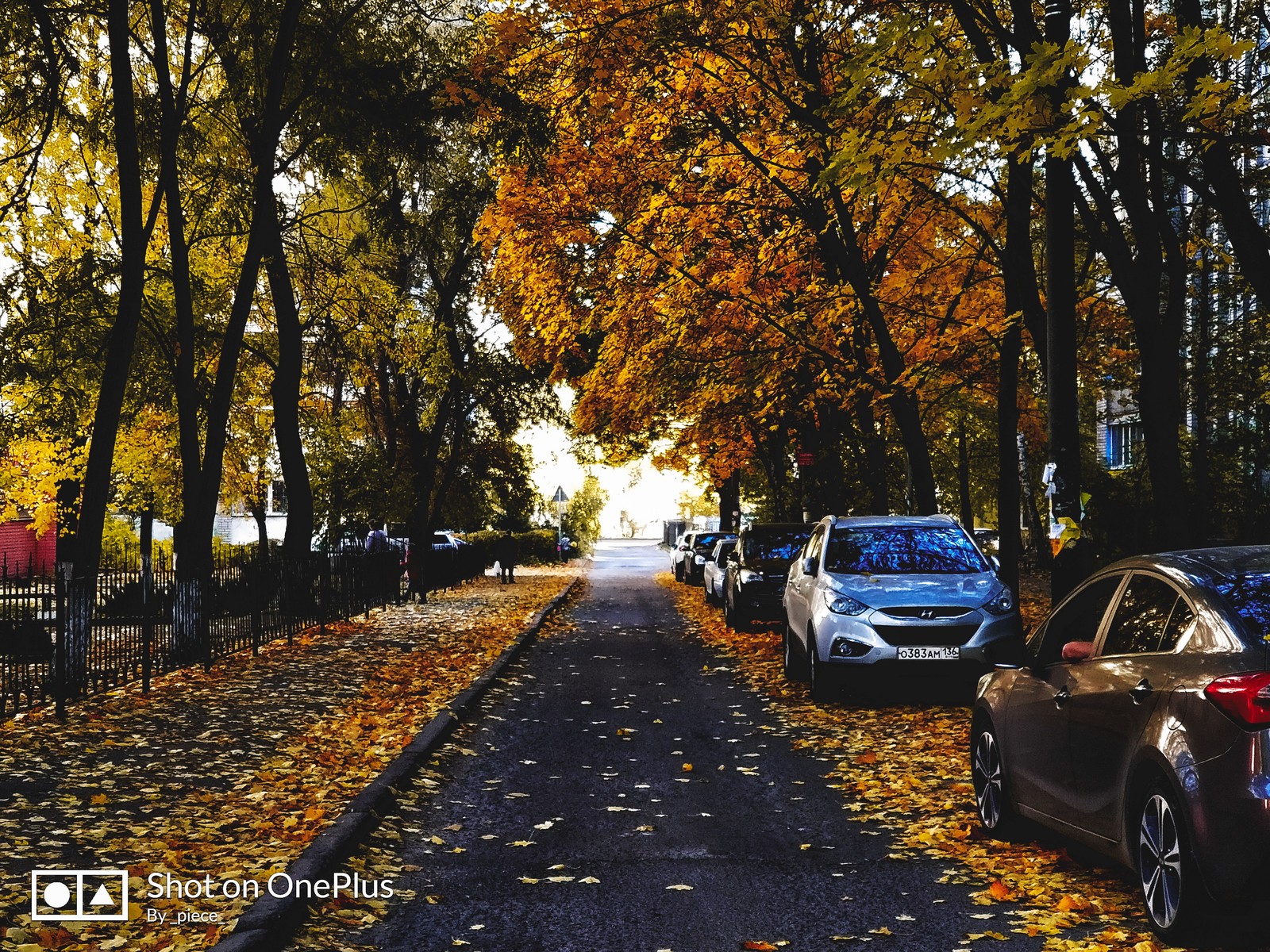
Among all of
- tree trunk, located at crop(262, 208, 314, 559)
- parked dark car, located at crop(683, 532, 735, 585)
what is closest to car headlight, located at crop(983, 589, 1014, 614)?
tree trunk, located at crop(262, 208, 314, 559)

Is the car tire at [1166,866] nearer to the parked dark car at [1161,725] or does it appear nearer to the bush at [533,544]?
the parked dark car at [1161,725]

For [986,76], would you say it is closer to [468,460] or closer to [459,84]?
[459,84]

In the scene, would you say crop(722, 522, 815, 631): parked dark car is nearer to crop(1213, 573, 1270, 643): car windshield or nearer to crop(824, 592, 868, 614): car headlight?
crop(824, 592, 868, 614): car headlight

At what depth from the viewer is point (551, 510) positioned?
262 ft

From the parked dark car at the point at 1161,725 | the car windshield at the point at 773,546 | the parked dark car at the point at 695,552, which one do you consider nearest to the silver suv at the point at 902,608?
the parked dark car at the point at 1161,725

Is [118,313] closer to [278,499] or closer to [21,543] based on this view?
[21,543]

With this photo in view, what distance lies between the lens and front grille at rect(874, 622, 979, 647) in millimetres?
10891

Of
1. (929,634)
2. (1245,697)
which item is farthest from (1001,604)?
(1245,697)

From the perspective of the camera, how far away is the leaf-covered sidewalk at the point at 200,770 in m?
5.64

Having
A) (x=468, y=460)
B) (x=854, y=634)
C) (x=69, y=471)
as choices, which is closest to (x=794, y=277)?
(x=854, y=634)

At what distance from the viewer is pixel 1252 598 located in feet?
14.7

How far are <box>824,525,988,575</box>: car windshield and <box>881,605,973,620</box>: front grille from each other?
0.83 m

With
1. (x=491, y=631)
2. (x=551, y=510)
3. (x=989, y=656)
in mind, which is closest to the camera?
(x=989, y=656)

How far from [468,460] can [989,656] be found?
3173 centimetres
